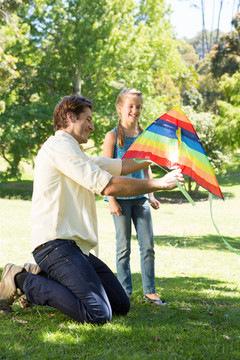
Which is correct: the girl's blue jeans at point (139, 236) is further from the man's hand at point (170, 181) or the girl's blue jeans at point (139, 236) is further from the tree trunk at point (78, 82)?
the tree trunk at point (78, 82)

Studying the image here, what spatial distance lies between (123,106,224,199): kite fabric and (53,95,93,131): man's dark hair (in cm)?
57

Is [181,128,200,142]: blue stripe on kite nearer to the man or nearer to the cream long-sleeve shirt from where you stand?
the man

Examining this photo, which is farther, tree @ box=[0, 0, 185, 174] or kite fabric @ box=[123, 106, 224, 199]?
tree @ box=[0, 0, 185, 174]

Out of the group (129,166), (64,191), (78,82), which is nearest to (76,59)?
(78,82)

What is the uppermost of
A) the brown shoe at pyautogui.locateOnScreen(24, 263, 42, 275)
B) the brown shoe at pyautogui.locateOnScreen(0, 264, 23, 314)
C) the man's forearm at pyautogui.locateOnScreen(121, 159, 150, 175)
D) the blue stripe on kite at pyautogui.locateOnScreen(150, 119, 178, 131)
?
the blue stripe on kite at pyautogui.locateOnScreen(150, 119, 178, 131)

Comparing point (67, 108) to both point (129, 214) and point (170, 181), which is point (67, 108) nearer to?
point (170, 181)

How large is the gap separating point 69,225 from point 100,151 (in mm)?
22900

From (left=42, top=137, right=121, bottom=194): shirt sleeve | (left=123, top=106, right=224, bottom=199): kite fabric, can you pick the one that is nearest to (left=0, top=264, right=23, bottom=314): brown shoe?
(left=42, top=137, right=121, bottom=194): shirt sleeve

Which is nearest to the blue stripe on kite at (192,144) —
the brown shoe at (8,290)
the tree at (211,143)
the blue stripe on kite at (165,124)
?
the blue stripe on kite at (165,124)

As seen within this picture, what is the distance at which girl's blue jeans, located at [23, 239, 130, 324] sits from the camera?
3.42 metres

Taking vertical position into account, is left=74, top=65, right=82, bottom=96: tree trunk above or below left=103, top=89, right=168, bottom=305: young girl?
above

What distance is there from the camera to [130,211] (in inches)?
174

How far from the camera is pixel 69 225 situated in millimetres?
3570

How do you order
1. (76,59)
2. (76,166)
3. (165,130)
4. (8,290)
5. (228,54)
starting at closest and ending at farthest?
(76,166), (8,290), (165,130), (76,59), (228,54)
